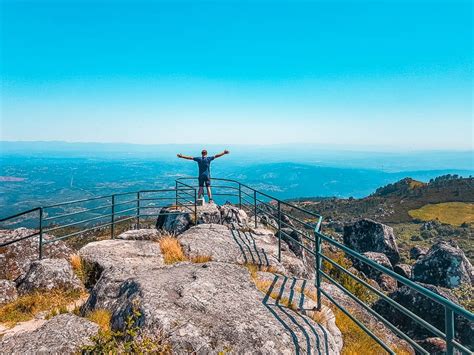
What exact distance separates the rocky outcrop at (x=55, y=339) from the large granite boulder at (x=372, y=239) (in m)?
25.3

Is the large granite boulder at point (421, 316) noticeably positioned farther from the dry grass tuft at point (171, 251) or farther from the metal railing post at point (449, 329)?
the metal railing post at point (449, 329)

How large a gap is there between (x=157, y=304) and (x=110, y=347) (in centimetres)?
107

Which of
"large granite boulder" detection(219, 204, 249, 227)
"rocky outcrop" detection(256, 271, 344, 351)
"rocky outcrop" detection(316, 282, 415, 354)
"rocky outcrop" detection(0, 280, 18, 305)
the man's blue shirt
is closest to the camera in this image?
"rocky outcrop" detection(256, 271, 344, 351)

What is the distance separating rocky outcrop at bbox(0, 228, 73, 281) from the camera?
931cm

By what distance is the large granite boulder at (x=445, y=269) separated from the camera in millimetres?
18984

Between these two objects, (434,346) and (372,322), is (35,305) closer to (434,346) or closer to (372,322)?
(372,322)

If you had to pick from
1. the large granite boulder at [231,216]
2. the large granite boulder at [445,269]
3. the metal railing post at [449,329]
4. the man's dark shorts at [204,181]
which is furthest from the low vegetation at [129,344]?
the large granite boulder at [445,269]

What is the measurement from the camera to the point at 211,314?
5293 mm

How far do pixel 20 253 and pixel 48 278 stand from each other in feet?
9.36

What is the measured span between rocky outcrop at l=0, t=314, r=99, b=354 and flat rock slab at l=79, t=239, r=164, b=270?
11.0 ft

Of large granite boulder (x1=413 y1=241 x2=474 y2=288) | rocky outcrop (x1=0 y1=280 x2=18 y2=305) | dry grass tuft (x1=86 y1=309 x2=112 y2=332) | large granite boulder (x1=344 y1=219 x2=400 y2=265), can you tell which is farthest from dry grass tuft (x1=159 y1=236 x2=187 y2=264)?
large granite boulder (x1=344 y1=219 x2=400 y2=265)

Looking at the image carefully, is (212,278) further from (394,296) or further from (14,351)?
(394,296)

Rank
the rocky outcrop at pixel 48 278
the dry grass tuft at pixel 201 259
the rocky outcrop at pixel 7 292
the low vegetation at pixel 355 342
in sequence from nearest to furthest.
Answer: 1. the low vegetation at pixel 355 342
2. the rocky outcrop at pixel 7 292
3. the rocky outcrop at pixel 48 278
4. the dry grass tuft at pixel 201 259

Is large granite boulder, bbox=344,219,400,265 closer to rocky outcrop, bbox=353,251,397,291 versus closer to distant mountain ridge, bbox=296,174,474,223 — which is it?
rocky outcrop, bbox=353,251,397,291
